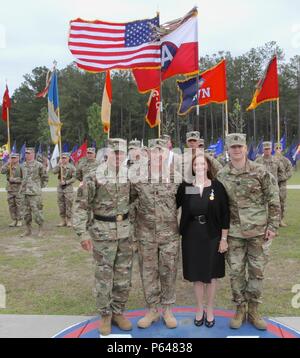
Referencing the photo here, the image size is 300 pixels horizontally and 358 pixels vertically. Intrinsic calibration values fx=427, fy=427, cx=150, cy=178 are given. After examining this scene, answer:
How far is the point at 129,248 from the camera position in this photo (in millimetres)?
4324

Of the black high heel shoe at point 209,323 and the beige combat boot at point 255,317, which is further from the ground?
the beige combat boot at point 255,317

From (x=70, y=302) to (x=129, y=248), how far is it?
1457mm

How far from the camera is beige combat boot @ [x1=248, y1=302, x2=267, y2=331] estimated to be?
422 cm

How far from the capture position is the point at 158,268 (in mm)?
4336

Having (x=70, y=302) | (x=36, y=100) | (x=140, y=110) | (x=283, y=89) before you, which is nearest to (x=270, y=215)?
(x=70, y=302)

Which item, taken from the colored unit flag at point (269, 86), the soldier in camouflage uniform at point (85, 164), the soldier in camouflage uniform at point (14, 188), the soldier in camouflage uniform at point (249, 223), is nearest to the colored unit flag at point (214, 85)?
the colored unit flag at point (269, 86)

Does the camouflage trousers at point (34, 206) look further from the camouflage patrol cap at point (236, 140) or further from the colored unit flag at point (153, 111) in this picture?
the camouflage patrol cap at point (236, 140)

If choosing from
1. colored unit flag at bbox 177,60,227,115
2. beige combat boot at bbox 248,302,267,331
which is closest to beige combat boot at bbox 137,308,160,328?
beige combat boot at bbox 248,302,267,331

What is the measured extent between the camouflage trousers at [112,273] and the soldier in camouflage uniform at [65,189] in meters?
6.61

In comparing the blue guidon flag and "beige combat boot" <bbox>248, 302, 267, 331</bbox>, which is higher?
the blue guidon flag

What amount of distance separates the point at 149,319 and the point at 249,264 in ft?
3.78

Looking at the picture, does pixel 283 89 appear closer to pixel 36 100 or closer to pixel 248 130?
pixel 248 130

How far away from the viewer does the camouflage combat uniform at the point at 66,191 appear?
1073 centimetres

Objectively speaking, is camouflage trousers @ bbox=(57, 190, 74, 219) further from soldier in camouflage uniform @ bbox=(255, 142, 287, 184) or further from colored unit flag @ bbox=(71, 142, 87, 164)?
colored unit flag @ bbox=(71, 142, 87, 164)
